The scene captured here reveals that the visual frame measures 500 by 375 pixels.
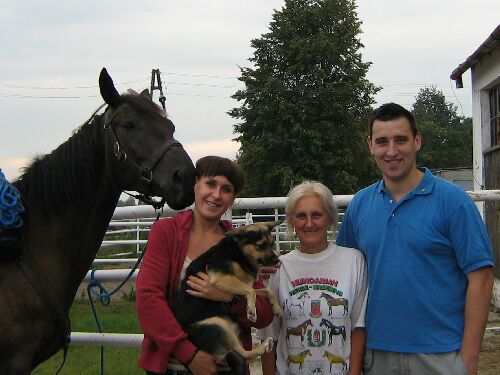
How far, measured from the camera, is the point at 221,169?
3084 mm

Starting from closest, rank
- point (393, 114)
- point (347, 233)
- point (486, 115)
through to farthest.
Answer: point (393, 114) → point (347, 233) → point (486, 115)

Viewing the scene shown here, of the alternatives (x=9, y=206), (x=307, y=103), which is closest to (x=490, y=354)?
(x=9, y=206)

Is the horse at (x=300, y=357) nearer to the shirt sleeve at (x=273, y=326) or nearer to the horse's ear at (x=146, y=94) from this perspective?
the shirt sleeve at (x=273, y=326)

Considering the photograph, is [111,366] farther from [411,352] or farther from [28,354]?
[411,352]

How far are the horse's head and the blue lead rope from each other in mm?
508

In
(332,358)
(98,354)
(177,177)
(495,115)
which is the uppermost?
(495,115)

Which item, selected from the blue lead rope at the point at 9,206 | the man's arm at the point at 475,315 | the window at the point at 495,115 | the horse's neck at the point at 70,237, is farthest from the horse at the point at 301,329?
the window at the point at 495,115

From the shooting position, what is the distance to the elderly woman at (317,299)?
301cm

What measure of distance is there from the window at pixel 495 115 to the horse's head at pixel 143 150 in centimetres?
1084

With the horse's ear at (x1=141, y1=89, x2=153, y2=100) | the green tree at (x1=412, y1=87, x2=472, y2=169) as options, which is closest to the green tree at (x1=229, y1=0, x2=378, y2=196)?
the horse's ear at (x1=141, y1=89, x2=153, y2=100)

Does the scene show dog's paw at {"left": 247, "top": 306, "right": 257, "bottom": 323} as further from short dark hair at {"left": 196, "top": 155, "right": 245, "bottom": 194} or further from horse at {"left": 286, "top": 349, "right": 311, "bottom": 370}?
short dark hair at {"left": 196, "top": 155, "right": 245, "bottom": 194}

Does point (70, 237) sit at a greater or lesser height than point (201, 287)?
greater

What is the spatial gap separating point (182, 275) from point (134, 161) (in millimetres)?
679

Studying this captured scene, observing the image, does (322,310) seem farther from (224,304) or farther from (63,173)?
(63,173)
